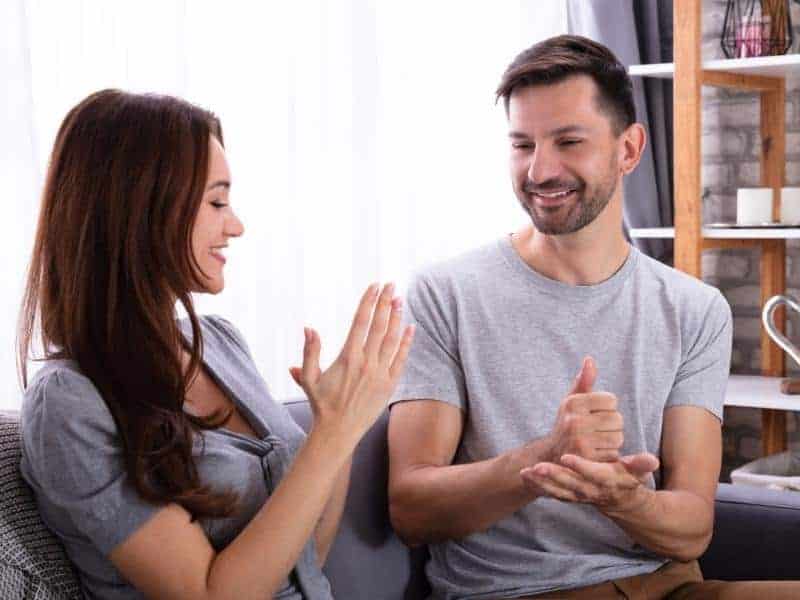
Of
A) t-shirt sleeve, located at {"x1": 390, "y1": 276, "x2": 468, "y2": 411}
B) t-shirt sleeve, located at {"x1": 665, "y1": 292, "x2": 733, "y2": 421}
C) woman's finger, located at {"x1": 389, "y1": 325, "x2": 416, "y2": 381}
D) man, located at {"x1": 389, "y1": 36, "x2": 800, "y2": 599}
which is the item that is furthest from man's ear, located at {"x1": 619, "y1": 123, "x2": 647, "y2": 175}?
woman's finger, located at {"x1": 389, "y1": 325, "x2": 416, "y2": 381}

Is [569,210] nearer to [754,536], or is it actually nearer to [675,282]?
[675,282]

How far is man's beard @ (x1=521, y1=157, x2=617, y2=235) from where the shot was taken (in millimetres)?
2146

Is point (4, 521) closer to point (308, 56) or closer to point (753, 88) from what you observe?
point (308, 56)

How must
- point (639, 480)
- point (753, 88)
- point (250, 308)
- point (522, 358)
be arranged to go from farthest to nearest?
point (753, 88) → point (250, 308) → point (522, 358) → point (639, 480)

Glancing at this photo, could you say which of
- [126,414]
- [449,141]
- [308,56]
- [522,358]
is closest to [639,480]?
[522,358]

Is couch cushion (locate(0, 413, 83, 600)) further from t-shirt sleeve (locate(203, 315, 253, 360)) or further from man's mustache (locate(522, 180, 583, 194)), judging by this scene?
man's mustache (locate(522, 180, 583, 194))

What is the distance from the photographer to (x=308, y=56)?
308 cm

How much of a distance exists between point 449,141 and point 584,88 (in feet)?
4.45

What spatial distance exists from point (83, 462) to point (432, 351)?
74 centimetres

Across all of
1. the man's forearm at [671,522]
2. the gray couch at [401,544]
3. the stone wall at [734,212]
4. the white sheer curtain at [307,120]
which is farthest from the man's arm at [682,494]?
the stone wall at [734,212]

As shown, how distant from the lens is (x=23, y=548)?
5.03 ft

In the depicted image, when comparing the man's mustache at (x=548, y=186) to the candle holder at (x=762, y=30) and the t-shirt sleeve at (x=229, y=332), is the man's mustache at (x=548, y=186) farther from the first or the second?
the candle holder at (x=762, y=30)

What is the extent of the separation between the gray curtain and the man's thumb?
193 centimetres

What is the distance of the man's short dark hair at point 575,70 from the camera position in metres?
2.18
